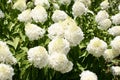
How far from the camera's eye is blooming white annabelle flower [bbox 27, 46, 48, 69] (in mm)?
3340

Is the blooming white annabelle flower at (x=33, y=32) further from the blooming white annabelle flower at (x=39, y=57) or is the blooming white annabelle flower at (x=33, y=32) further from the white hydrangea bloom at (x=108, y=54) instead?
the white hydrangea bloom at (x=108, y=54)

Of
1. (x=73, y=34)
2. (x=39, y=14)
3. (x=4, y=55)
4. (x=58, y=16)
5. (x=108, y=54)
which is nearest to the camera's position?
(x=4, y=55)

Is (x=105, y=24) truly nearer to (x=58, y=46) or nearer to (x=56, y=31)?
(x=56, y=31)

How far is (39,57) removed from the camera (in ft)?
11.0

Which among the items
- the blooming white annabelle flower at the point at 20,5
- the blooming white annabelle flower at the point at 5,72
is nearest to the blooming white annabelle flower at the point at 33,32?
the blooming white annabelle flower at the point at 5,72

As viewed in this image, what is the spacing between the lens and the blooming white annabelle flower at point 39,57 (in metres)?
3.34

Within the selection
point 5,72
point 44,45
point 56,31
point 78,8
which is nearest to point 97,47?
point 56,31

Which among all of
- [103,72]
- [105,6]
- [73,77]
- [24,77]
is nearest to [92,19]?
[105,6]

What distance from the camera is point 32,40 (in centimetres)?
388

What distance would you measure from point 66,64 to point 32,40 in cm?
59

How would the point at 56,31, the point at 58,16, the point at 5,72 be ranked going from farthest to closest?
the point at 58,16 < the point at 56,31 < the point at 5,72

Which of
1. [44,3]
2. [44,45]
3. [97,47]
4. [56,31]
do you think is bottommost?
[97,47]

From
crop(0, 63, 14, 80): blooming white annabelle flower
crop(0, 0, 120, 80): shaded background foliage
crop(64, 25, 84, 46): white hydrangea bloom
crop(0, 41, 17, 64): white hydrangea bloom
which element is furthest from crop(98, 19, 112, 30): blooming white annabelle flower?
crop(0, 63, 14, 80): blooming white annabelle flower

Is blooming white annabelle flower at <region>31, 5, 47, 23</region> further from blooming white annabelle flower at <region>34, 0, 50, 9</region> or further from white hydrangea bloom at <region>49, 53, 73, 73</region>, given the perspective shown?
white hydrangea bloom at <region>49, 53, 73, 73</region>
